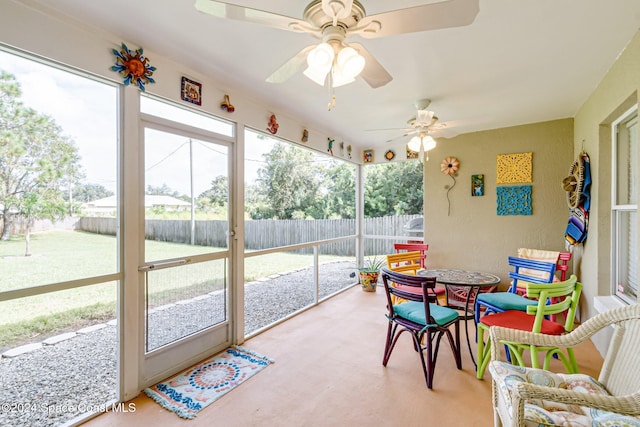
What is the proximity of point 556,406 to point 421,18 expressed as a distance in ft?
5.77

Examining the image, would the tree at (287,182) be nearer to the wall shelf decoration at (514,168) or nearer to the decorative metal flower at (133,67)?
the decorative metal flower at (133,67)

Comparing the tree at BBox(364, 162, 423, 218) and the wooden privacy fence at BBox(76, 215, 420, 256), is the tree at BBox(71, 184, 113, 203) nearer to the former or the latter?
the wooden privacy fence at BBox(76, 215, 420, 256)

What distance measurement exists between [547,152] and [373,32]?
11.4 feet

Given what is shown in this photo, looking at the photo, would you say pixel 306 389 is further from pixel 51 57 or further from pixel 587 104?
pixel 587 104

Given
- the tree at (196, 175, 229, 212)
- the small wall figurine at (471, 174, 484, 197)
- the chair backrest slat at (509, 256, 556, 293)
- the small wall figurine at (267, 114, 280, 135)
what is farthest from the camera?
the small wall figurine at (471, 174, 484, 197)

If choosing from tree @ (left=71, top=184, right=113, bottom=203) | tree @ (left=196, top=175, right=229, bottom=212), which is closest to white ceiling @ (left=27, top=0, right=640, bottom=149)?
tree @ (left=196, top=175, right=229, bottom=212)

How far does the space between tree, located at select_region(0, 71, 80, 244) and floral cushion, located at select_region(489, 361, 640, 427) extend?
2659 mm

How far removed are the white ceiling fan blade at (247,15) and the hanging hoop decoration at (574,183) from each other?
319 cm

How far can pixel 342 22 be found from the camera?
53.2 inches

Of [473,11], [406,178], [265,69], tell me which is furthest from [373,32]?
[406,178]

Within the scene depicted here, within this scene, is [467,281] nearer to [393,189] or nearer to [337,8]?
[337,8]

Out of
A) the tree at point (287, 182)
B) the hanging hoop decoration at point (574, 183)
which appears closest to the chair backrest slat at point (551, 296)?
the hanging hoop decoration at point (574, 183)

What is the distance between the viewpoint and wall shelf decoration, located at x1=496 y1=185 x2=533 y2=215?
378 centimetres

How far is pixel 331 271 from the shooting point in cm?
467
